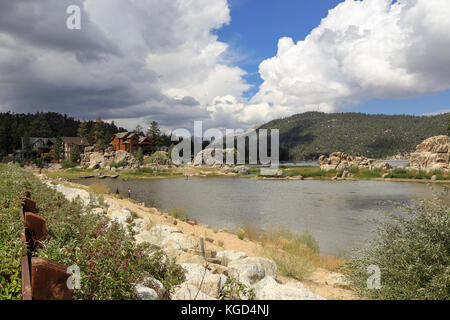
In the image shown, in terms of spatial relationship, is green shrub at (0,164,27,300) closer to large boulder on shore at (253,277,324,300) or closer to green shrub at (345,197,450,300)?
large boulder on shore at (253,277,324,300)

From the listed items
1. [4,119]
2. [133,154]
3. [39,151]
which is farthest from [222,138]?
[4,119]

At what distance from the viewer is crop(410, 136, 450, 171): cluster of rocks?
66.1 meters

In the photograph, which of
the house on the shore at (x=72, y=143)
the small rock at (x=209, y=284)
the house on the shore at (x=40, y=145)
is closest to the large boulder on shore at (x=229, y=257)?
the small rock at (x=209, y=284)

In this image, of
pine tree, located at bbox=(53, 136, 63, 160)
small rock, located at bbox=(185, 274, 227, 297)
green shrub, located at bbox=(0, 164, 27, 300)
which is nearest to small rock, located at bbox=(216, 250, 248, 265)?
small rock, located at bbox=(185, 274, 227, 297)

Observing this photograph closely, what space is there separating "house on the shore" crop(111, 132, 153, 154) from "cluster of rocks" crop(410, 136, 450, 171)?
244ft

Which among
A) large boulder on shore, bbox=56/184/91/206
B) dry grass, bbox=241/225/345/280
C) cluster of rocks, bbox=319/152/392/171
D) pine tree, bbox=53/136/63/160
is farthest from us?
pine tree, bbox=53/136/63/160

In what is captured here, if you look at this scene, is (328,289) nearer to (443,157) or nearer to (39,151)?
(443,157)

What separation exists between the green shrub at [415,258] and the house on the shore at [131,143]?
287 ft

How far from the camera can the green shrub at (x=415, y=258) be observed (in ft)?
17.7

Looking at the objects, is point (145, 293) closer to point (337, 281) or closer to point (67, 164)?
point (337, 281)

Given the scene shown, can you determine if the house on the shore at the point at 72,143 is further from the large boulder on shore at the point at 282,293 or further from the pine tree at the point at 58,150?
the large boulder on shore at the point at 282,293

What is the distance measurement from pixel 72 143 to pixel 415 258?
326ft

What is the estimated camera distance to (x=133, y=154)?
8669cm
